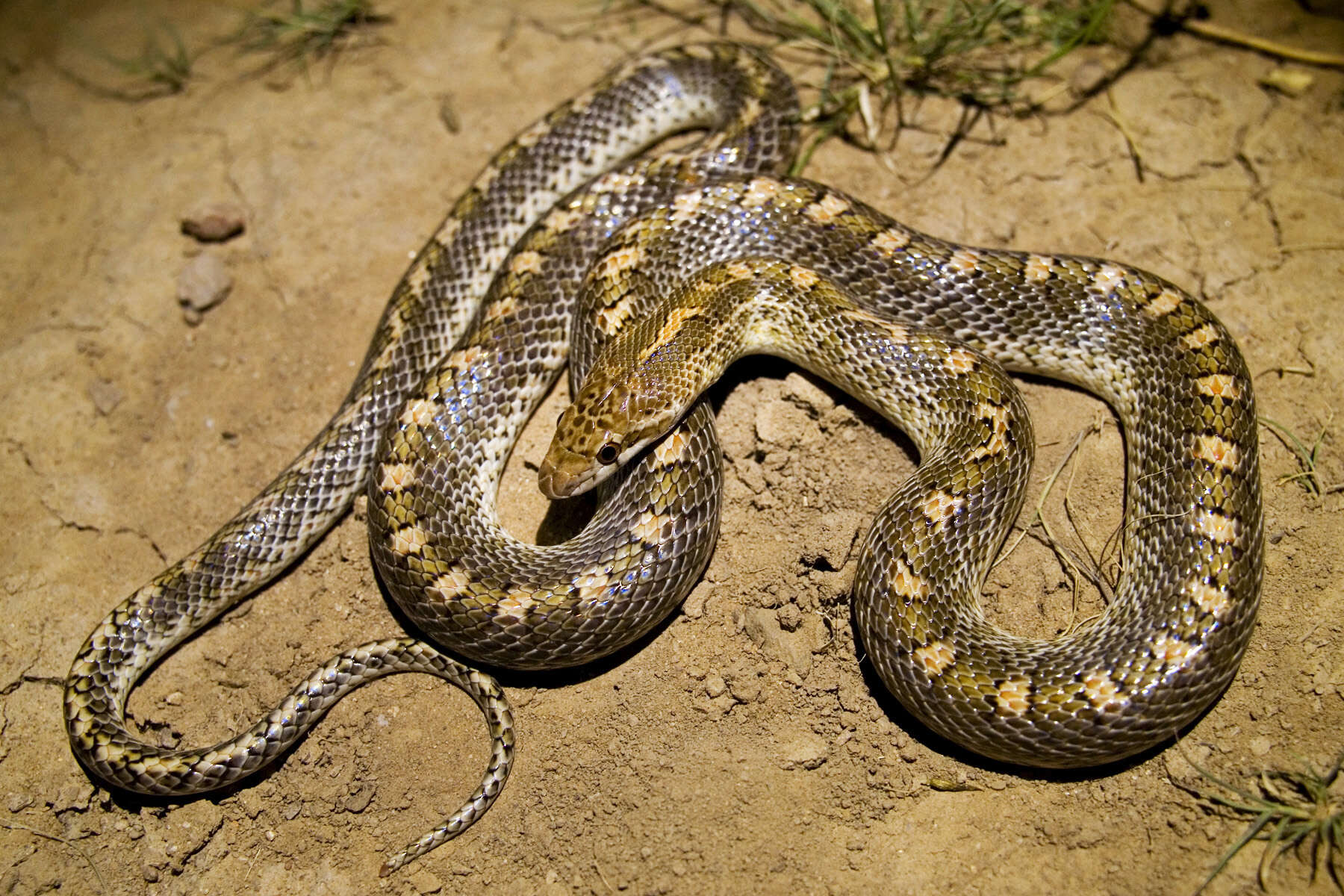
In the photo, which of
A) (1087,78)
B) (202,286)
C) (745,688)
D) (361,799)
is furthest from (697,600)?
(1087,78)

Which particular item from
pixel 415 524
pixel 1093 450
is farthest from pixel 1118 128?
pixel 415 524

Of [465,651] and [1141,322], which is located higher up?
[1141,322]

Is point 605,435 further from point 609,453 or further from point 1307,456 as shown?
point 1307,456

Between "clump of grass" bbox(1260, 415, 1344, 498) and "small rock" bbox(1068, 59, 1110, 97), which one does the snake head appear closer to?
"clump of grass" bbox(1260, 415, 1344, 498)

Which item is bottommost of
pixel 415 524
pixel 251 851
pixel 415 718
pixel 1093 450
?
pixel 251 851

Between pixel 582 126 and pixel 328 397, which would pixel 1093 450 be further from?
pixel 328 397
